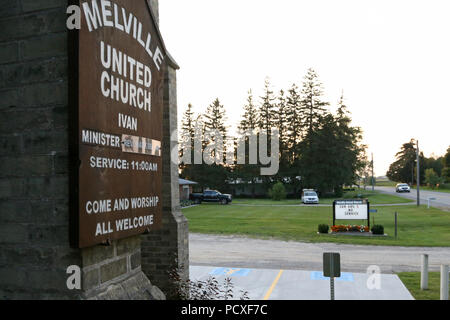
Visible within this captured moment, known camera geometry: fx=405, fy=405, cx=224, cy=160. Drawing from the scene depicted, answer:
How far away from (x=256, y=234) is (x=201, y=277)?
1089 centimetres

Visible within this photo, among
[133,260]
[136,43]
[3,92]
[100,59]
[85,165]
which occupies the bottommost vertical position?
[133,260]

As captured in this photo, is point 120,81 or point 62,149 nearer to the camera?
point 62,149

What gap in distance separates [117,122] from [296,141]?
70.1 metres

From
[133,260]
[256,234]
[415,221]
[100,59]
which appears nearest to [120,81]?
[100,59]

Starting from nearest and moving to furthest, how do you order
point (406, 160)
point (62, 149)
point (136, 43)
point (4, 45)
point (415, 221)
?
point (62, 149) → point (4, 45) → point (136, 43) → point (415, 221) → point (406, 160)

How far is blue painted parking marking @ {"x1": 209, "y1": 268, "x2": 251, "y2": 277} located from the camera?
1376cm

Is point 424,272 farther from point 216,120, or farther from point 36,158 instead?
point 216,120

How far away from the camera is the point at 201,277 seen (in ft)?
43.2

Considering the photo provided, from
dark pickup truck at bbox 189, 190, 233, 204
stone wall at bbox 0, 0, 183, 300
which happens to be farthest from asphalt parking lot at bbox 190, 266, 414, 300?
dark pickup truck at bbox 189, 190, 233, 204

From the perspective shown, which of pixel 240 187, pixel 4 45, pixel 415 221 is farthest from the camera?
pixel 240 187

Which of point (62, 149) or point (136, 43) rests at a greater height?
point (136, 43)

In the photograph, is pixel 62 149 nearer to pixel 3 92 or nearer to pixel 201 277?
pixel 3 92

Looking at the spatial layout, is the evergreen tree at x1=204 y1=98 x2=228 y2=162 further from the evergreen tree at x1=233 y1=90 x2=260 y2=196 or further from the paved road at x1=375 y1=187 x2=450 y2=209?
the paved road at x1=375 y1=187 x2=450 y2=209

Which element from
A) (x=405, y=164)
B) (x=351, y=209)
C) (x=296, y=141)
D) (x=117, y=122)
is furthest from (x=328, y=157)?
(x=405, y=164)
